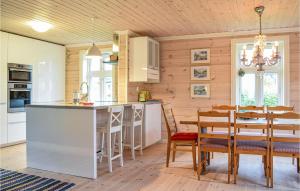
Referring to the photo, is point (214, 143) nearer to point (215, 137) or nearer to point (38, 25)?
point (215, 137)

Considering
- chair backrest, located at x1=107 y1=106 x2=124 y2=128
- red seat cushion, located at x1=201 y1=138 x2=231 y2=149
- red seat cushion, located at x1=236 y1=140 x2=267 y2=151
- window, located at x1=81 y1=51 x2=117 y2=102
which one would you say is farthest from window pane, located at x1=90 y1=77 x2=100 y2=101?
red seat cushion, located at x1=236 y1=140 x2=267 y2=151

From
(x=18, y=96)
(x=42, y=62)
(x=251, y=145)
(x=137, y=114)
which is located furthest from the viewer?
(x=42, y=62)

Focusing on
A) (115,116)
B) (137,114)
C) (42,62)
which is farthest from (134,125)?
(42,62)

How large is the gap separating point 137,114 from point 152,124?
872 millimetres

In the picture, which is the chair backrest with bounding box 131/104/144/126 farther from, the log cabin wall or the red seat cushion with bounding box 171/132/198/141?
the log cabin wall

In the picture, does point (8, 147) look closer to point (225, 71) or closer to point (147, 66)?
point (147, 66)

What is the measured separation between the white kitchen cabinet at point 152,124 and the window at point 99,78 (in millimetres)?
1293

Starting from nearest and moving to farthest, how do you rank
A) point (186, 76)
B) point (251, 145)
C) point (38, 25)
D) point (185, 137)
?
point (251, 145) < point (185, 137) < point (38, 25) < point (186, 76)

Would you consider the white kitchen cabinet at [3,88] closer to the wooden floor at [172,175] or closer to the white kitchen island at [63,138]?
the wooden floor at [172,175]

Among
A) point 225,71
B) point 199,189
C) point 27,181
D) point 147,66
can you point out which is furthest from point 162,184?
point 225,71

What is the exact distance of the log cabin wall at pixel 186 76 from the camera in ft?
17.3

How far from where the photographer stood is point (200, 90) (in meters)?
5.42

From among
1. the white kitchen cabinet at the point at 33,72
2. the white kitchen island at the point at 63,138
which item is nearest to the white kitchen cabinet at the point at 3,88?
the white kitchen cabinet at the point at 33,72

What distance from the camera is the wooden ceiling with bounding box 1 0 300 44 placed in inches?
142
